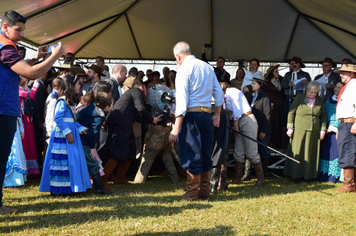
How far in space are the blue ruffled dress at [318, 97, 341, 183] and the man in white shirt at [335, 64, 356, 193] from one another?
79 centimetres

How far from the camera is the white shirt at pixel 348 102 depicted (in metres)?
5.88

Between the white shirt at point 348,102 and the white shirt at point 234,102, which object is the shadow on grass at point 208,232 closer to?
the white shirt at point 234,102

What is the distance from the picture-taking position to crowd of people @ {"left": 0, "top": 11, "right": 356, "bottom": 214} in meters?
4.36

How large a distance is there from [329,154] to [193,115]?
3602mm

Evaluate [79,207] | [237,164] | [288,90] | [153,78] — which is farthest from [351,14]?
[79,207]

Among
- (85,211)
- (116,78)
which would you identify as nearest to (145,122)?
(116,78)

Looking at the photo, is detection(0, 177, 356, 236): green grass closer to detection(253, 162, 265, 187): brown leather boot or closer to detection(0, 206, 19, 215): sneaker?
detection(0, 206, 19, 215): sneaker

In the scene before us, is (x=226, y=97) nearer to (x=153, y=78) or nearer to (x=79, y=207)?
(x=79, y=207)

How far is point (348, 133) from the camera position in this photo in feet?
19.4

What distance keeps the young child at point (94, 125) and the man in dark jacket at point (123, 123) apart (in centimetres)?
52

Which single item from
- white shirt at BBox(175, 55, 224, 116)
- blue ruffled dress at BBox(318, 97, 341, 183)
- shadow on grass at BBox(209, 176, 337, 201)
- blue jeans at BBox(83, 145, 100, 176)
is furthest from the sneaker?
blue ruffled dress at BBox(318, 97, 341, 183)

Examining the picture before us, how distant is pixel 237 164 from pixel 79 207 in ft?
10.7

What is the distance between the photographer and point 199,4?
29.9 feet

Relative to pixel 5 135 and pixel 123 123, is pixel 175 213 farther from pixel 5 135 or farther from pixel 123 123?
pixel 123 123
